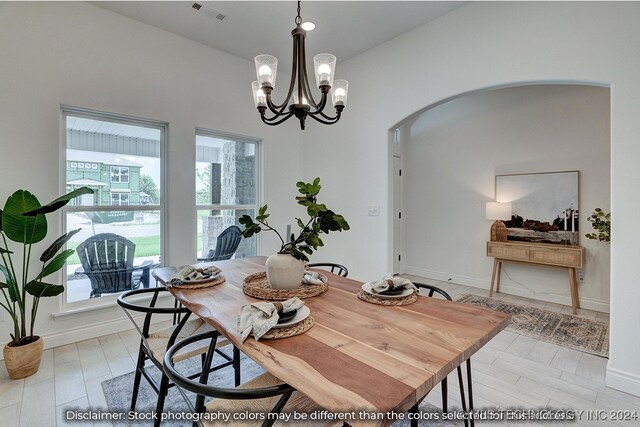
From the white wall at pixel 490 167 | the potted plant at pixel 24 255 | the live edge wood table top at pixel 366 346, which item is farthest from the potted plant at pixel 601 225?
the potted plant at pixel 24 255

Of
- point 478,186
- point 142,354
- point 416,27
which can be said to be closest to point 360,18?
point 416,27

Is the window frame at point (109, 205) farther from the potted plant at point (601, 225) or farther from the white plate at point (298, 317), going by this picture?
the potted plant at point (601, 225)

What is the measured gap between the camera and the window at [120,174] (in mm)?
2959

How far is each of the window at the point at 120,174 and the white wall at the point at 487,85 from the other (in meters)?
2.29

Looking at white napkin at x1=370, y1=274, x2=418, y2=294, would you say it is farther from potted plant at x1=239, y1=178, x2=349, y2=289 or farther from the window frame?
the window frame

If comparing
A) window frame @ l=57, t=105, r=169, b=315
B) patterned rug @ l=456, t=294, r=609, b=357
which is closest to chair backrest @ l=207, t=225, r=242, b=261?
window frame @ l=57, t=105, r=169, b=315

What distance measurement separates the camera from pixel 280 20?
2969mm

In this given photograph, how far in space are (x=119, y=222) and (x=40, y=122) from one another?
1065 millimetres

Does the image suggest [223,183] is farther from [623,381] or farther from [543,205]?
[543,205]

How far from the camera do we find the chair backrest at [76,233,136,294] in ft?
9.39

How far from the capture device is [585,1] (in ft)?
7.07

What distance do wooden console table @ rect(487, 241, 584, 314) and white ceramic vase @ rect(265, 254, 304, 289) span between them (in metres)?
3.51

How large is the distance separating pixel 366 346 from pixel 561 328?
3192 millimetres

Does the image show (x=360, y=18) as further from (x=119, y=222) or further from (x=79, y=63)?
(x=119, y=222)
